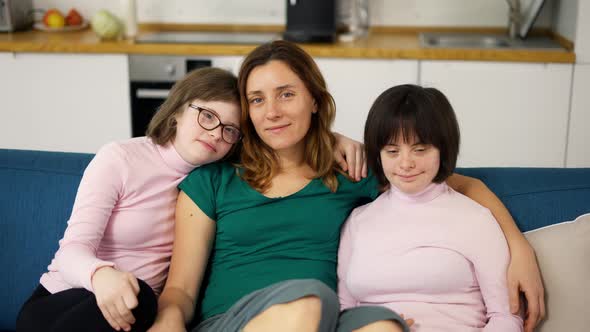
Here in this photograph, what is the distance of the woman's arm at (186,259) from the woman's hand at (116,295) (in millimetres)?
131

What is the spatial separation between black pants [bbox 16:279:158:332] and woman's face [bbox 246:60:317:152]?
1.48 ft

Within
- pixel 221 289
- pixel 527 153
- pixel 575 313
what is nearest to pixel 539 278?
pixel 575 313

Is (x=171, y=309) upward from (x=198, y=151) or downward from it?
downward

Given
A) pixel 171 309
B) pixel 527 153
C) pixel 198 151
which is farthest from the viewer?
pixel 527 153

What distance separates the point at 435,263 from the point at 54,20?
256 centimetres

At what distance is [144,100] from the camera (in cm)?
333

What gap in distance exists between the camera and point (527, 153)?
126 inches

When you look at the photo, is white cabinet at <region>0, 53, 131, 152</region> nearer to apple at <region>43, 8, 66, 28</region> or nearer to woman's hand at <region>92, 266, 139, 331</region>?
apple at <region>43, 8, 66, 28</region>

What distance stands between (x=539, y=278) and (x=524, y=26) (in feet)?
6.45

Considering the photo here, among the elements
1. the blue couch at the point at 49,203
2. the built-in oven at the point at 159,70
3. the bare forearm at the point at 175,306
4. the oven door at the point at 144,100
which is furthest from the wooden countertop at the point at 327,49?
the bare forearm at the point at 175,306

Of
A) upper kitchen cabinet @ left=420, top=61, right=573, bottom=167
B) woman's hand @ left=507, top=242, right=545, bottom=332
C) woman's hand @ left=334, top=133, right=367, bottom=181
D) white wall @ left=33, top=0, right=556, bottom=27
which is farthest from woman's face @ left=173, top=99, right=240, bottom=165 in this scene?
white wall @ left=33, top=0, right=556, bottom=27

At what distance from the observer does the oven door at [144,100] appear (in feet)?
10.7

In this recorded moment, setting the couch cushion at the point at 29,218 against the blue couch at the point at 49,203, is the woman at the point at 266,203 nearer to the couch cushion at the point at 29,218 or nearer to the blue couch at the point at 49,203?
the blue couch at the point at 49,203

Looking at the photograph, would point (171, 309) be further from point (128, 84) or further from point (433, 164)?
point (128, 84)
